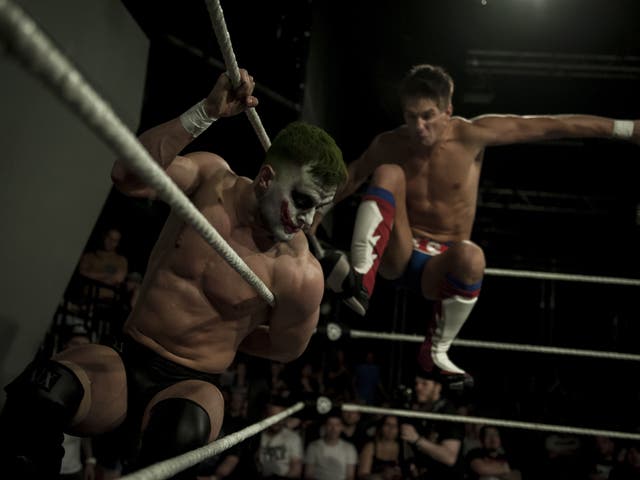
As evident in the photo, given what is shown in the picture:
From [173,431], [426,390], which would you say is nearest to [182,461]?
[173,431]

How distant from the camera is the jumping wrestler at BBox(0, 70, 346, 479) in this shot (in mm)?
1185

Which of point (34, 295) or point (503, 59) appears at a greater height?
point (503, 59)

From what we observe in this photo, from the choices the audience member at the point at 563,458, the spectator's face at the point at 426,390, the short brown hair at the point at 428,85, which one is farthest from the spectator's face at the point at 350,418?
the short brown hair at the point at 428,85

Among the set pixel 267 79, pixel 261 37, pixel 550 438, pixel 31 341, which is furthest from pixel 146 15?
pixel 550 438

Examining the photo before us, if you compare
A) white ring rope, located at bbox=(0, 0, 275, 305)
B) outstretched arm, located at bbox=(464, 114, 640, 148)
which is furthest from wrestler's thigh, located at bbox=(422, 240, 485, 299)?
white ring rope, located at bbox=(0, 0, 275, 305)

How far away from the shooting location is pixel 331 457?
3854 millimetres

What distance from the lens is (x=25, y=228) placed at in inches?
90.3

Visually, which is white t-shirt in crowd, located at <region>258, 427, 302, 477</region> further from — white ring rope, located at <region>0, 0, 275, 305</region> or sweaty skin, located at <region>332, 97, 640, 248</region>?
white ring rope, located at <region>0, 0, 275, 305</region>

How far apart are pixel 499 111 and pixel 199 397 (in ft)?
17.5

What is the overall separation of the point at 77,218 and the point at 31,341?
56 cm

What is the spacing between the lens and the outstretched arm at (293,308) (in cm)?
148

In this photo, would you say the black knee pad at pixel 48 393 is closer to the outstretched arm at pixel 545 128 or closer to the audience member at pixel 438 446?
the outstretched arm at pixel 545 128

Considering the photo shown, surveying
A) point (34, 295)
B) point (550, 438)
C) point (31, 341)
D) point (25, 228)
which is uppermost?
point (25, 228)

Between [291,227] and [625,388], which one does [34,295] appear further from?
[625,388]
